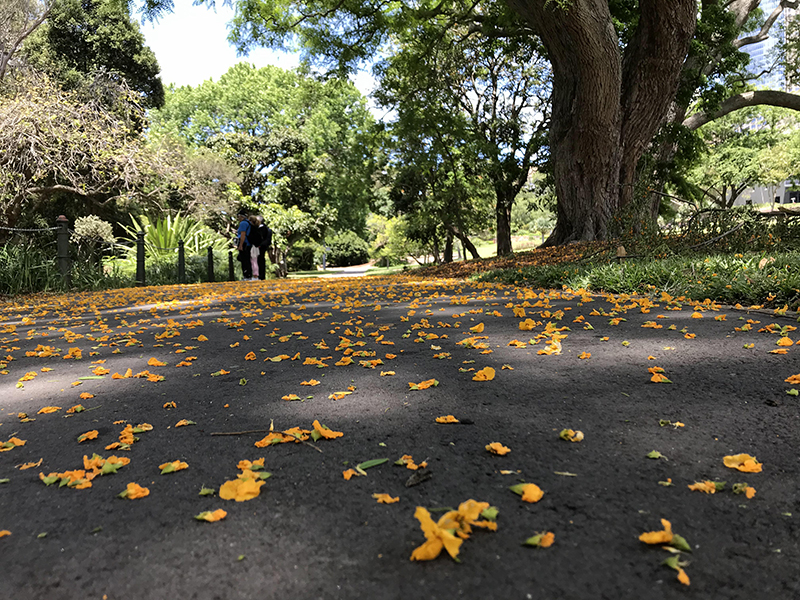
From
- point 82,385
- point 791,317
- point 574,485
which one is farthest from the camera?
point 791,317

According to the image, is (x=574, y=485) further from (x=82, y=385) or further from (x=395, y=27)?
(x=395, y=27)

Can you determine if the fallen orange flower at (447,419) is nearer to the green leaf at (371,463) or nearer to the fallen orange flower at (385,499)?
the green leaf at (371,463)

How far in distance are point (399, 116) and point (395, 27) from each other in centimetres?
369

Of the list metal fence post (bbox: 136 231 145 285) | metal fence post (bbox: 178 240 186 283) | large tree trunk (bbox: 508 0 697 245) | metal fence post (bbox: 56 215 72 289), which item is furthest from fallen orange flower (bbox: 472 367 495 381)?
metal fence post (bbox: 178 240 186 283)

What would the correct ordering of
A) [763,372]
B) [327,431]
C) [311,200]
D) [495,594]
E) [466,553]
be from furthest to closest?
[311,200] → [763,372] → [327,431] → [466,553] → [495,594]

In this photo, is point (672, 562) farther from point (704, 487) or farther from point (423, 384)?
point (423, 384)

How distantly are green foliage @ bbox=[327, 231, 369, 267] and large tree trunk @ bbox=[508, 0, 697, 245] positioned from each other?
95.2 ft

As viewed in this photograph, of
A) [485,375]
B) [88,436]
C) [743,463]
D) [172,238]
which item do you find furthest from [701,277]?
[172,238]

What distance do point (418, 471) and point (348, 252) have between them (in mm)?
41479

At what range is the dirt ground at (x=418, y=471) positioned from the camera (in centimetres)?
99

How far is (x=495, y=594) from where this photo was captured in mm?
924

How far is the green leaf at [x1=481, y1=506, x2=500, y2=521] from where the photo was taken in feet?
3.79

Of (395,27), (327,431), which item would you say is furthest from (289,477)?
(395,27)

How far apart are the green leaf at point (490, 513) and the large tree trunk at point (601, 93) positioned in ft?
25.6
